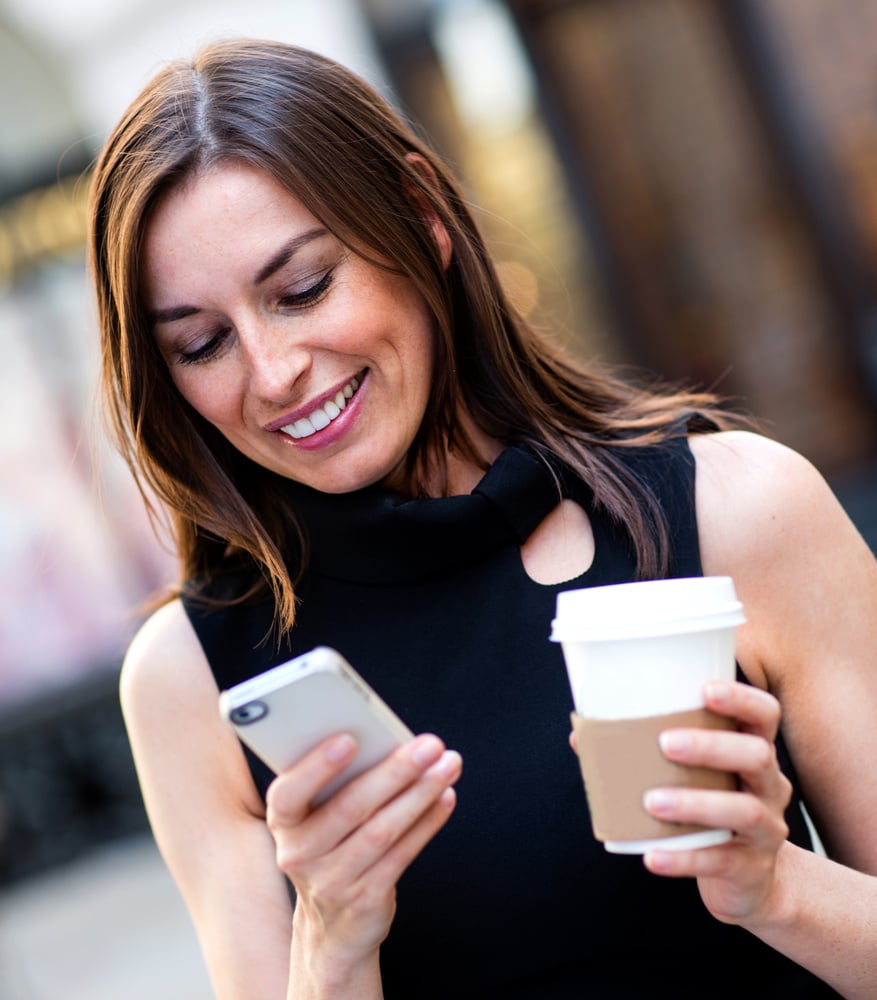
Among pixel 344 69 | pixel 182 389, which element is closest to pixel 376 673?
pixel 182 389

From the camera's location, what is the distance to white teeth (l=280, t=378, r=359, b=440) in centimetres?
148

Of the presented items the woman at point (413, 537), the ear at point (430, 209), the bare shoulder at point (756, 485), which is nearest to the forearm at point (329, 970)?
the woman at point (413, 537)


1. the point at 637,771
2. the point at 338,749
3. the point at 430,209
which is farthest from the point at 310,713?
the point at 430,209

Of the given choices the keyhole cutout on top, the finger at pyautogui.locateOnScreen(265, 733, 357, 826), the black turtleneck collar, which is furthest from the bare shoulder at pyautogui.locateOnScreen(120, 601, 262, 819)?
the finger at pyautogui.locateOnScreen(265, 733, 357, 826)

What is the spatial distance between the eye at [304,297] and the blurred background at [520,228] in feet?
12.7

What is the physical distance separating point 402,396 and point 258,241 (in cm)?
26

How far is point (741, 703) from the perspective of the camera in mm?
→ 1015

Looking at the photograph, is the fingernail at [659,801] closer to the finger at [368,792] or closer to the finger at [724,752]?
the finger at [724,752]

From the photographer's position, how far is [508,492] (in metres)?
1.54

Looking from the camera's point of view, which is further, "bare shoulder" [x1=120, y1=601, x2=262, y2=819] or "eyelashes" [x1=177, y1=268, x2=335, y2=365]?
"bare shoulder" [x1=120, y1=601, x2=262, y2=819]

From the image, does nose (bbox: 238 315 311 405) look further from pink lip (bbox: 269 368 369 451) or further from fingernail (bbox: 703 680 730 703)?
fingernail (bbox: 703 680 730 703)

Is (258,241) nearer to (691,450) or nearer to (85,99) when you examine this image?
(691,450)

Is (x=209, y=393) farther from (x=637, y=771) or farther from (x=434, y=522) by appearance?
(x=637, y=771)

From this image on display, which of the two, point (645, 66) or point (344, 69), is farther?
point (645, 66)
